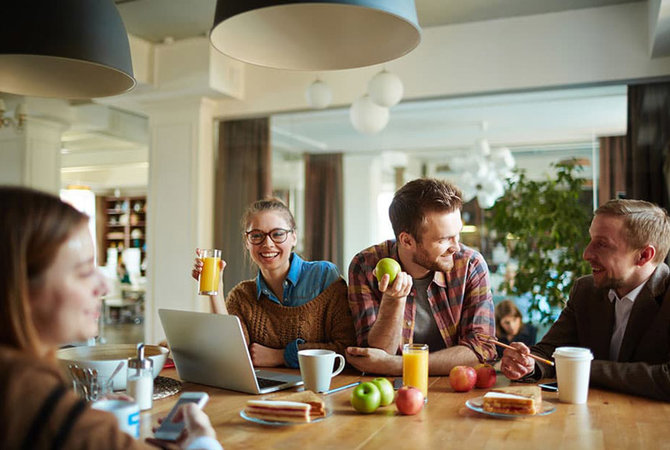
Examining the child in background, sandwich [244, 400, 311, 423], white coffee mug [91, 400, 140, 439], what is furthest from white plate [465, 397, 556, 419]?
the child in background

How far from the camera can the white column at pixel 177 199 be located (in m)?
5.24

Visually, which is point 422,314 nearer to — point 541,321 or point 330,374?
point 330,374

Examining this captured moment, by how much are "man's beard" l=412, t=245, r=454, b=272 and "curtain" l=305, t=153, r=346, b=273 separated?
310cm

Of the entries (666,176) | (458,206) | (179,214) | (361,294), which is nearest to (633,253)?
(458,206)

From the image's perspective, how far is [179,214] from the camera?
530cm

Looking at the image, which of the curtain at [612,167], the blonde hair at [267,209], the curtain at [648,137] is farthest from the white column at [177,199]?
the curtain at [648,137]

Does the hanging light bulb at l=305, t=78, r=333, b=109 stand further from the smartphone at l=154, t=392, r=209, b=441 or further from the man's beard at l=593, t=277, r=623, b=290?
the smartphone at l=154, t=392, r=209, b=441

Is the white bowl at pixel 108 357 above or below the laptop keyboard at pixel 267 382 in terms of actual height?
above

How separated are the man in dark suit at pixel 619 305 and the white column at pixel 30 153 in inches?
223

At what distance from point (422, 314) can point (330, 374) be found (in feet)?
1.88

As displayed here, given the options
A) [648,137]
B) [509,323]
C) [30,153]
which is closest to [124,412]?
[509,323]

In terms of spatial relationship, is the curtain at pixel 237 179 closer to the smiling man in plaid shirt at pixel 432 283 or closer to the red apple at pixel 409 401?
the smiling man in plaid shirt at pixel 432 283

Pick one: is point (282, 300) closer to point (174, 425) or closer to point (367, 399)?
point (367, 399)

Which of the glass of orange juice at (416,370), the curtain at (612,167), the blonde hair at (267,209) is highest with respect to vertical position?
the curtain at (612,167)
